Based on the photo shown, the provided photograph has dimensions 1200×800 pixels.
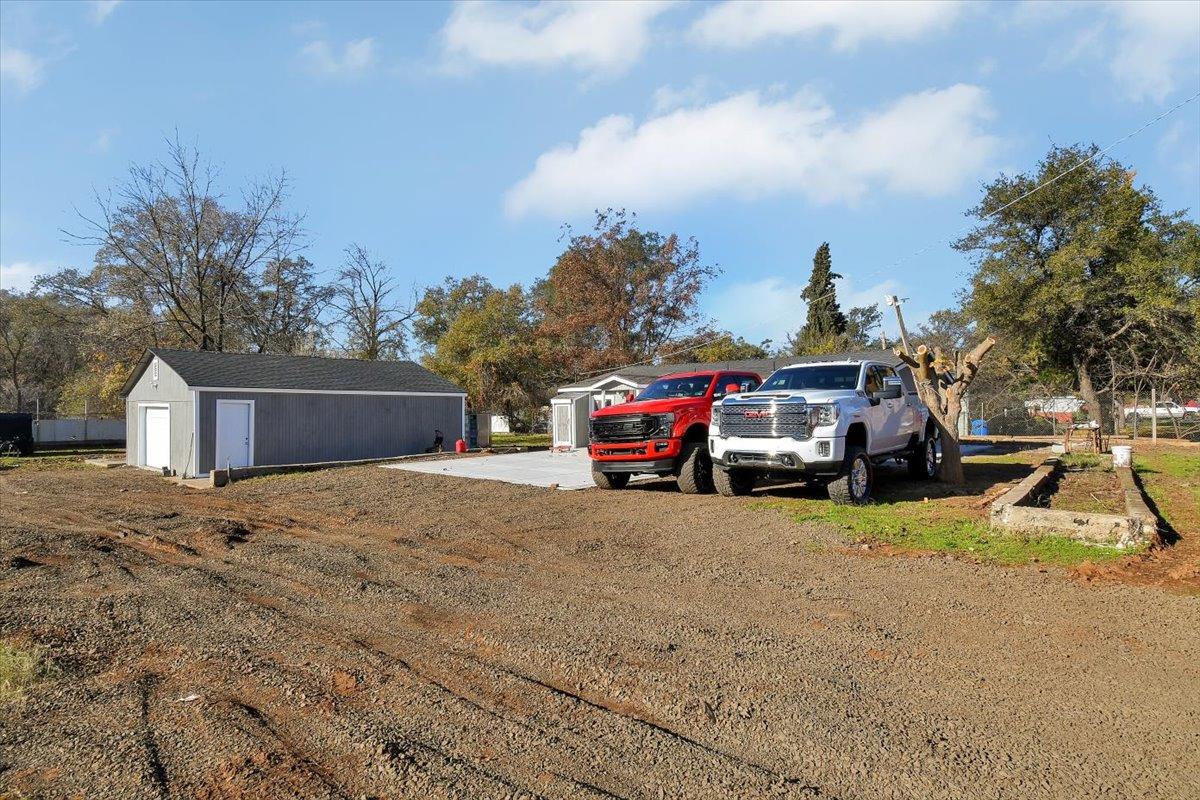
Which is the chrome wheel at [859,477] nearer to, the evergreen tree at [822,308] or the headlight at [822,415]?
the headlight at [822,415]

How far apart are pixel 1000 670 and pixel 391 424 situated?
22498mm

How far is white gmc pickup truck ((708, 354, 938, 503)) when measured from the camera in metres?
9.70

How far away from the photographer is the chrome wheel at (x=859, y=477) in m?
9.91

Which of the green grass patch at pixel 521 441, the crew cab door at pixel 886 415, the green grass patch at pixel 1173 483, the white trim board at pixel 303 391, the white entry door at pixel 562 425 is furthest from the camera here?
the green grass patch at pixel 521 441

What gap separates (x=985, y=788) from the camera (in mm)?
2889

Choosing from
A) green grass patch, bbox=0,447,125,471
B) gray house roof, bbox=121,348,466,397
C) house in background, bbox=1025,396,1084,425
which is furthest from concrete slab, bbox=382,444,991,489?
green grass patch, bbox=0,447,125,471

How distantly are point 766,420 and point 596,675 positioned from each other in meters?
6.57

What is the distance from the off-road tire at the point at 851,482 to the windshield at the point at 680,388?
3287 millimetres

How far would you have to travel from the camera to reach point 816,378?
1146 centimetres

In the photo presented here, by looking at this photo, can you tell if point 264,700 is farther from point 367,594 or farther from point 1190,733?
point 1190,733

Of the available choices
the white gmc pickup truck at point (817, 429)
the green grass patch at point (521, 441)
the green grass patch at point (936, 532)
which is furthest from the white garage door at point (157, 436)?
the green grass patch at point (936, 532)

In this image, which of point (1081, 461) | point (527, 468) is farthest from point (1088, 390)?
point (527, 468)

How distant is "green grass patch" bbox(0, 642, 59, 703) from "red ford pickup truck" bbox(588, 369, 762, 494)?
8689 millimetres

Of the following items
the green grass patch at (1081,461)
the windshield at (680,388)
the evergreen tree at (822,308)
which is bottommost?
the green grass patch at (1081,461)
